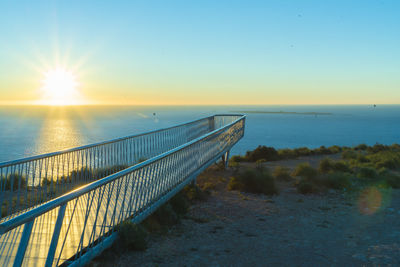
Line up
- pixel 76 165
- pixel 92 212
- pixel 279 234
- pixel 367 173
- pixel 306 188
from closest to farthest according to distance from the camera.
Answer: pixel 92 212
pixel 279 234
pixel 76 165
pixel 306 188
pixel 367 173

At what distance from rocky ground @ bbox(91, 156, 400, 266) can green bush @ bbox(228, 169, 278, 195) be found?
480mm

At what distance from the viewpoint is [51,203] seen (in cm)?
320

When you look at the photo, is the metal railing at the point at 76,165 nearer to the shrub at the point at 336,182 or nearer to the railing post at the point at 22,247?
the railing post at the point at 22,247

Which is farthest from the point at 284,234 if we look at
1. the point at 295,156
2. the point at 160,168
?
the point at 295,156

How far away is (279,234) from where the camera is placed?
21.1 ft

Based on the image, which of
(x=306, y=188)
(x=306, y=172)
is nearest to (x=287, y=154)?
(x=306, y=172)

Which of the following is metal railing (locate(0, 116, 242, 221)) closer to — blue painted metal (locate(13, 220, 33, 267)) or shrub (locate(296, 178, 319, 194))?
blue painted metal (locate(13, 220, 33, 267))

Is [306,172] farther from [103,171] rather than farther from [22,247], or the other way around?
[22,247]

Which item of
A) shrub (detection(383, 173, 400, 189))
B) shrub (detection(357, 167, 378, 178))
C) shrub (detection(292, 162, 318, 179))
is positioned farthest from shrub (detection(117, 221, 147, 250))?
shrub (detection(357, 167, 378, 178))

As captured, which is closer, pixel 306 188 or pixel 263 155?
pixel 306 188

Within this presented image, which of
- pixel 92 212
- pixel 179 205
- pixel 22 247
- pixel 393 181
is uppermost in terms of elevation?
pixel 22 247

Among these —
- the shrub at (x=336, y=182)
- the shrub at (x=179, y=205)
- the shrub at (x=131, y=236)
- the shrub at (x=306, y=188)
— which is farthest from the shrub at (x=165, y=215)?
the shrub at (x=336, y=182)

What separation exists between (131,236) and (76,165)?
457 centimetres

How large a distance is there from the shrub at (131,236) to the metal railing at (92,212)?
129 millimetres
